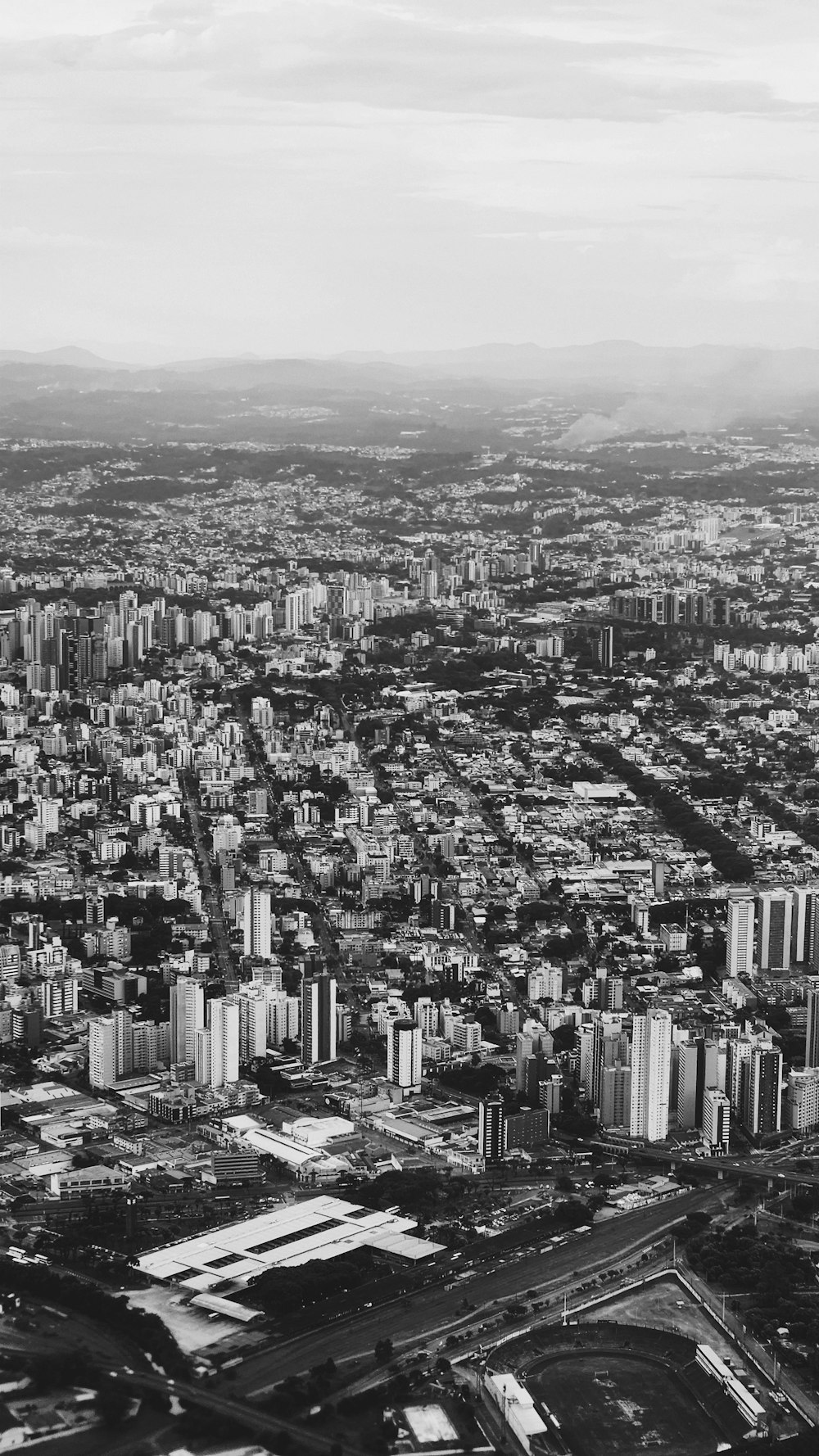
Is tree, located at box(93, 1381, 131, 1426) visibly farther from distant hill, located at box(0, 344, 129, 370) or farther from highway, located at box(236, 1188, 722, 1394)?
distant hill, located at box(0, 344, 129, 370)

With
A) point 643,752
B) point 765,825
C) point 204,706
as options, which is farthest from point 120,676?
point 765,825

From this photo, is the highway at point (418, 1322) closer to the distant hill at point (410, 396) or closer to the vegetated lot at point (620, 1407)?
the vegetated lot at point (620, 1407)

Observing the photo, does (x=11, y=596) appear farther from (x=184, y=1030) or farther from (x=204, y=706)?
(x=184, y=1030)

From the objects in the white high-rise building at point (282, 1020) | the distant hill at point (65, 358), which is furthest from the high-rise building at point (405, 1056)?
the distant hill at point (65, 358)

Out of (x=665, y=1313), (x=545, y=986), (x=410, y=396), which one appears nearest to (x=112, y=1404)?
(x=665, y=1313)

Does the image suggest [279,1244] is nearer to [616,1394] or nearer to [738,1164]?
[616,1394]

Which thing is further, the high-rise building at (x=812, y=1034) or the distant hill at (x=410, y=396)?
the distant hill at (x=410, y=396)
